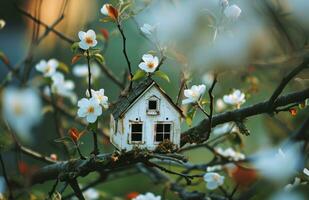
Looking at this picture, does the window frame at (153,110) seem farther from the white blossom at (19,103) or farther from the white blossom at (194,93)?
the white blossom at (19,103)

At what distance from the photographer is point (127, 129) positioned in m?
1.39

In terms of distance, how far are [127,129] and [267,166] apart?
0.62 meters

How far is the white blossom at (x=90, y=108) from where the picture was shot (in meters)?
1.44

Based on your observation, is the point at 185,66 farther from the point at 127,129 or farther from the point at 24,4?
the point at 24,4

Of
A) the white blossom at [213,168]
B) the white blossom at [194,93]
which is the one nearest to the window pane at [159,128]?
the white blossom at [194,93]

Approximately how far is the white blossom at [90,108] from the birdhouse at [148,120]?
Result: 0.05 metres

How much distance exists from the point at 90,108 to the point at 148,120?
0.14 m

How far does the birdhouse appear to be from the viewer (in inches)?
55.2

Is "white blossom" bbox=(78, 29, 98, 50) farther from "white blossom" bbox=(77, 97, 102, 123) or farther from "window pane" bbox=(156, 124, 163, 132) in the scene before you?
"window pane" bbox=(156, 124, 163, 132)

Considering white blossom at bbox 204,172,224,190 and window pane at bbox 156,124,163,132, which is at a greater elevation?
window pane at bbox 156,124,163,132

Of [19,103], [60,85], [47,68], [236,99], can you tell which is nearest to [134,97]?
[236,99]

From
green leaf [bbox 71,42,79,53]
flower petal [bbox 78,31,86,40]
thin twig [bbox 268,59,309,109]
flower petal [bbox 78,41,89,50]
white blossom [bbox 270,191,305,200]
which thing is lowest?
white blossom [bbox 270,191,305,200]

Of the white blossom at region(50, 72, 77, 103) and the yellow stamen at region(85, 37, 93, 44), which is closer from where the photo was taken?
the yellow stamen at region(85, 37, 93, 44)

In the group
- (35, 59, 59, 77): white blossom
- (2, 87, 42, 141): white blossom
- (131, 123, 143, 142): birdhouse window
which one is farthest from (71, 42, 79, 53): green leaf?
(2, 87, 42, 141): white blossom
